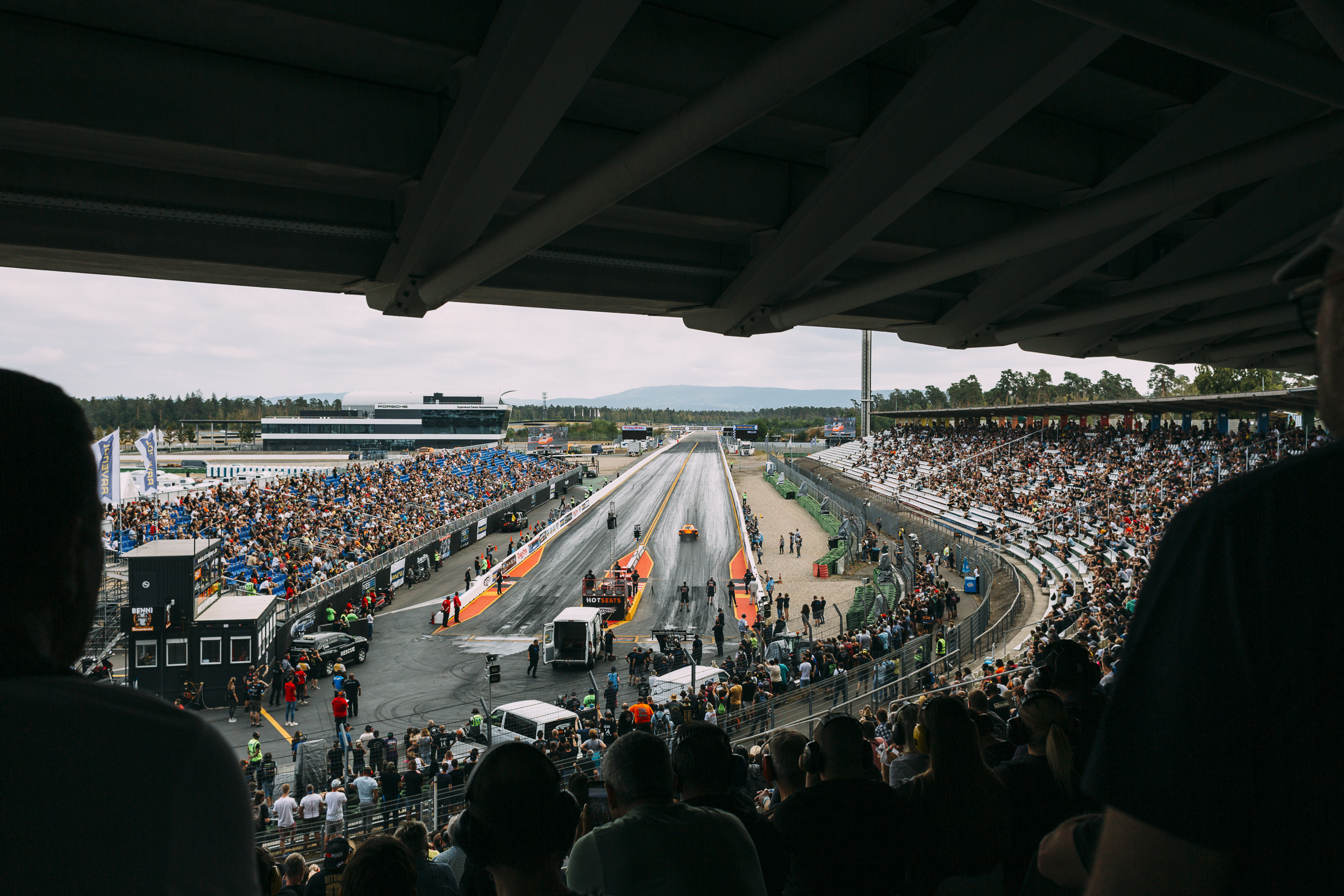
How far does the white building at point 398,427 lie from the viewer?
10862 centimetres

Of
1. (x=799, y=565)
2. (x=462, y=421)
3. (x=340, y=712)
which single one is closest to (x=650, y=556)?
(x=799, y=565)

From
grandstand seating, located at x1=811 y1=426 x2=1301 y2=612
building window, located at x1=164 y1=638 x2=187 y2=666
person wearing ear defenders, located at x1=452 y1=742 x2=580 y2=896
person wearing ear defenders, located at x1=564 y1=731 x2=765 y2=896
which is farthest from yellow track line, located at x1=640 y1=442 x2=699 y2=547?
person wearing ear defenders, located at x1=452 y1=742 x2=580 y2=896

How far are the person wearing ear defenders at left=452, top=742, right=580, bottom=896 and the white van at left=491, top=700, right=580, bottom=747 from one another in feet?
44.1

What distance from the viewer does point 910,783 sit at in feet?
11.4

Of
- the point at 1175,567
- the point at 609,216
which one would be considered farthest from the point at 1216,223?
the point at 1175,567

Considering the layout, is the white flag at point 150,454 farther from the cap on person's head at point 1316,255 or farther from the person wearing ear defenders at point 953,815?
the cap on person's head at point 1316,255

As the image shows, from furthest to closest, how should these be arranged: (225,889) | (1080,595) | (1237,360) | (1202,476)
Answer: (1202,476) → (1080,595) → (1237,360) → (225,889)

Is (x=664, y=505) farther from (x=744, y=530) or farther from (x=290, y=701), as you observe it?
(x=290, y=701)

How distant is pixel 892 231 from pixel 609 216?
8.98ft

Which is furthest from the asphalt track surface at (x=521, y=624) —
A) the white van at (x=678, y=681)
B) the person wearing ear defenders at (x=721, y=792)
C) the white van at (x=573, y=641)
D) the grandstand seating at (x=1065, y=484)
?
the person wearing ear defenders at (x=721, y=792)

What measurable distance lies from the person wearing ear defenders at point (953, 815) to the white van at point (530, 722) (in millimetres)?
12623

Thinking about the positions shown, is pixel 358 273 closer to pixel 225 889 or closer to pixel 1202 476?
pixel 225 889

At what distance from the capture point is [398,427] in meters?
109

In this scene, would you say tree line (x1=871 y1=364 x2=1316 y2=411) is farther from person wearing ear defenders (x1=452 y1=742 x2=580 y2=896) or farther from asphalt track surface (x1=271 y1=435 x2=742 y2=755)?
person wearing ear defenders (x1=452 y1=742 x2=580 y2=896)
